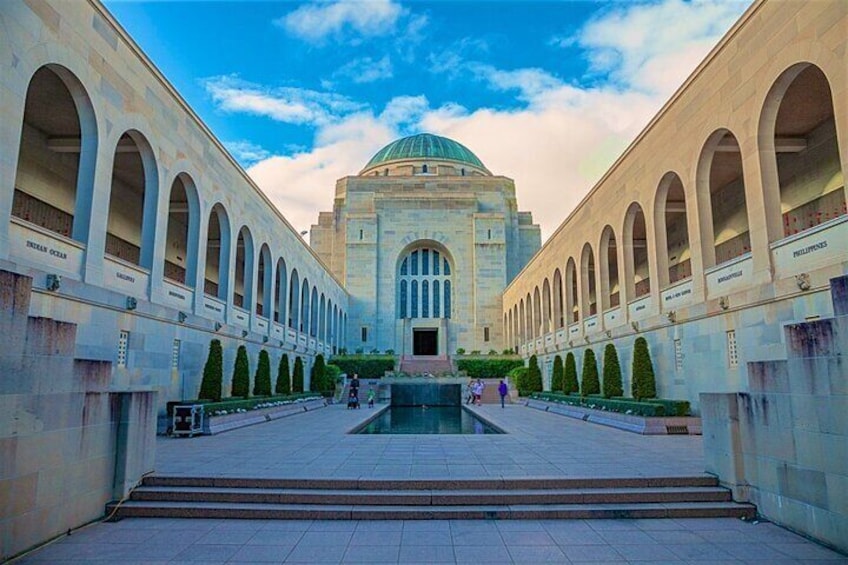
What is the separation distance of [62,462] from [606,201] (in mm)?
20502

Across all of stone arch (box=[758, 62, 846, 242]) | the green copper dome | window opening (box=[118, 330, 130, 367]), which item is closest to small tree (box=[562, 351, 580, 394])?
stone arch (box=[758, 62, 846, 242])

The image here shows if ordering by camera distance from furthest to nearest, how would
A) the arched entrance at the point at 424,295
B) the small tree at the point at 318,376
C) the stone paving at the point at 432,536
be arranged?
the arched entrance at the point at 424,295, the small tree at the point at 318,376, the stone paving at the point at 432,536

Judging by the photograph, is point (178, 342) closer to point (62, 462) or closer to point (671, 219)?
point (62, 462)

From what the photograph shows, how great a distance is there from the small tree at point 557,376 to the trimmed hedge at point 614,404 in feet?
4.24

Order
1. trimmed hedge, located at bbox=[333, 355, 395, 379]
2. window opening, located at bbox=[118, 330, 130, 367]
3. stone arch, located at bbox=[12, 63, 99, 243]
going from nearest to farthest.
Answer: stone arch, located at bbox=[12, 63, 99, 243] < window opening, located at bbox=[118, 330, 130, 367] < trimmed hedge, located at bbox=[333, 355, 395, 379]

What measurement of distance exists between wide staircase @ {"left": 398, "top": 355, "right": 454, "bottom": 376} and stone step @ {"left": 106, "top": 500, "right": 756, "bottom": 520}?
29110mm

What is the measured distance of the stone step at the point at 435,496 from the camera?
24.0ft

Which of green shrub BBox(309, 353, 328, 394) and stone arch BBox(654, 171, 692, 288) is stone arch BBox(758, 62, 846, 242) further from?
green shrub BBox(309, 353, 328, 394)

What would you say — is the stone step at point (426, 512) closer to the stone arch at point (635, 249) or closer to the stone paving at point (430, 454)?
the stone paving at point (430, 454)

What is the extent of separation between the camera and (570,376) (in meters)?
24.1

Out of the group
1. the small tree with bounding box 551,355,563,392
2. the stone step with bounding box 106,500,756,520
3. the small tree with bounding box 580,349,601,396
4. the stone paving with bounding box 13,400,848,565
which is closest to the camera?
the stone paving with bounding box 13,400,848,565

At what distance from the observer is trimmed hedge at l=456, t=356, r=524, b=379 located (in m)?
35.9

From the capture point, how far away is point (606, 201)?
73.0 feet

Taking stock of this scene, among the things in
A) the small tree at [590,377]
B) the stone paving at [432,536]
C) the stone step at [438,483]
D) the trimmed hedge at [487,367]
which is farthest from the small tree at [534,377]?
the stone step at [438,483]
